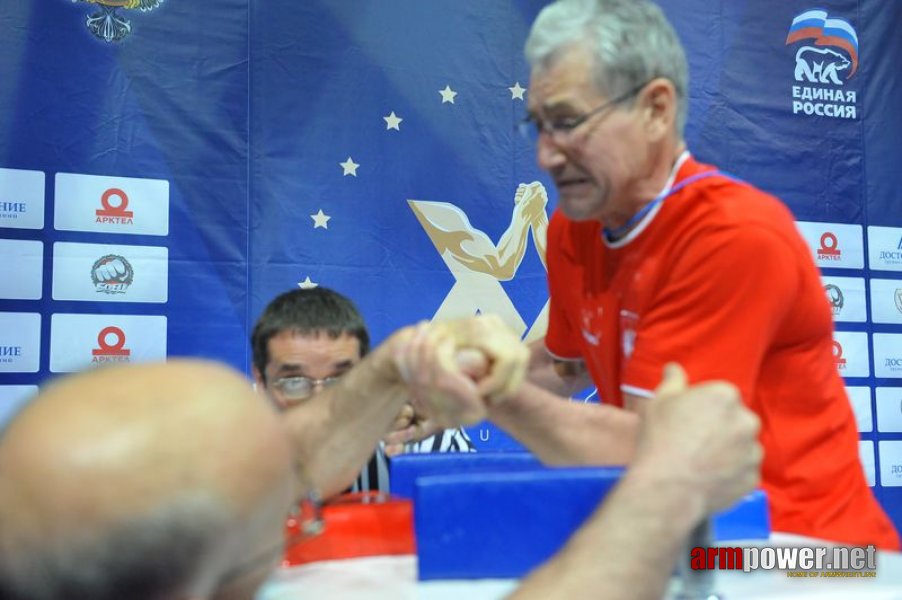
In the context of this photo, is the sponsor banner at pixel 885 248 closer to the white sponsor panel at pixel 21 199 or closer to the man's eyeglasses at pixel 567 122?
the man's eyeglasses at pixel 567 122

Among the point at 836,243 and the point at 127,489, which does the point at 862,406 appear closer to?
the point at 836,243

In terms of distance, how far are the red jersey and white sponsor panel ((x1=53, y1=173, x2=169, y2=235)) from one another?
2.00 metres

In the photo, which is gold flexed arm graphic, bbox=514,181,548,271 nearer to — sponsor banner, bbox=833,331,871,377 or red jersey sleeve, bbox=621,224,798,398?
sponsor banner, bbox=833,331,871,377

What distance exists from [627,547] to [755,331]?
58 cm

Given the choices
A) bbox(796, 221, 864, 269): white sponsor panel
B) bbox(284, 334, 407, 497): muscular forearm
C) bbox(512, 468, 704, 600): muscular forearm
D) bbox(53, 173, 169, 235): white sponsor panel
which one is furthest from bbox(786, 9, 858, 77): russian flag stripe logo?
bbox(512, 468, 704, 600): muscular forearm

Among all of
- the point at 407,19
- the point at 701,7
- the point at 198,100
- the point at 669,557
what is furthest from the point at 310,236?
the point at 669,557

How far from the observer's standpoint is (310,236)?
306 cm

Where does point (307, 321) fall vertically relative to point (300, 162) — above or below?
below

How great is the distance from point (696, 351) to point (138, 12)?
8.11 ft

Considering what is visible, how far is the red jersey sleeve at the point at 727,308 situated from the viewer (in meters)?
1.11

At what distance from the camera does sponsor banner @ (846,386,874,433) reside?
3699 mm

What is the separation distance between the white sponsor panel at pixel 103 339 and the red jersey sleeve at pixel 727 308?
6.66ft

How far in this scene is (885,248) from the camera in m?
3.83

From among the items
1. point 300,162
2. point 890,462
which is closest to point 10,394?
point 300,162
